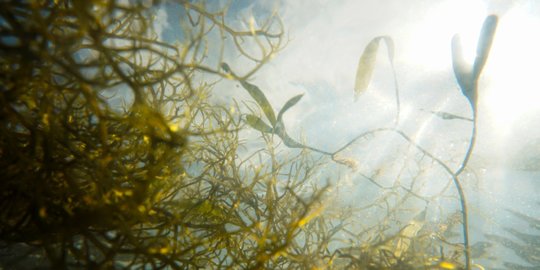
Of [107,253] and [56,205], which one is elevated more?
[56,205]

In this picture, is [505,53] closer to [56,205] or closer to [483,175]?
[483,175]

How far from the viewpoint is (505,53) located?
841 centimetres

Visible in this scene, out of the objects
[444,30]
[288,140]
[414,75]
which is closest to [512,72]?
[414,75]

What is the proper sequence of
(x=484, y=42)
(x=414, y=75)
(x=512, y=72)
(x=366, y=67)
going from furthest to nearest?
1. (x=414, y=75)
2. (x=512, y=72)
3. (x=366, y=67)
4. (x=484, y=42)

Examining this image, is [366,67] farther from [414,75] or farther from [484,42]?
[414,75]

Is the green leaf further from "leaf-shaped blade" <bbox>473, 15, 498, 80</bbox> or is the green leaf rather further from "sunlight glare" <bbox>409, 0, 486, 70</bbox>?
"sunlight glare" <bbox>409, 0, 486, 70</bbox>

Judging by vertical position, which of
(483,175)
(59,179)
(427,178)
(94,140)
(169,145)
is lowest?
(169,145)

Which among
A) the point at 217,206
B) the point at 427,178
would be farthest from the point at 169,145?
the point at 427,178

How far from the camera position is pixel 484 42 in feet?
5.06

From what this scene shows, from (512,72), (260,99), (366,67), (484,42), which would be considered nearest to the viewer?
(484,42)

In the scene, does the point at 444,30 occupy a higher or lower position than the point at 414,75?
lower

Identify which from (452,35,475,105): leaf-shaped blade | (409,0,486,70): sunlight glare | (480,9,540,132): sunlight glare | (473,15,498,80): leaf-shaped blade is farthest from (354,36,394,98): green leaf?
(480,9,540,132): sunlight glare

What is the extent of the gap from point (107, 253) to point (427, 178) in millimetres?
17691

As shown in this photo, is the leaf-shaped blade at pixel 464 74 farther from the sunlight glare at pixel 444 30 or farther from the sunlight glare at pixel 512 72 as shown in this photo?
the sunlight glare at pixel 512 72
